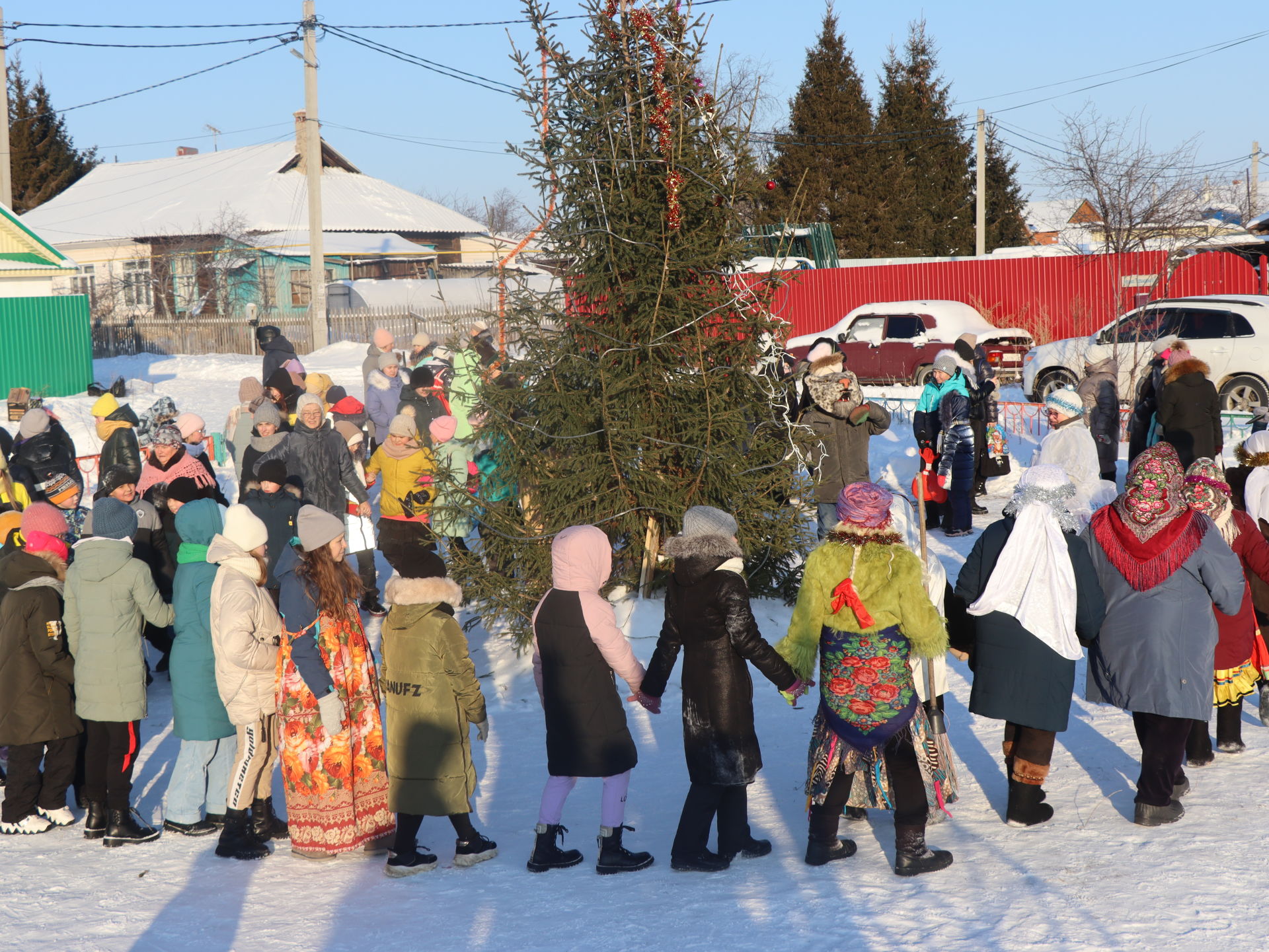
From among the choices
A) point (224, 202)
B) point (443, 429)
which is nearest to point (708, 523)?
point (443, 429)

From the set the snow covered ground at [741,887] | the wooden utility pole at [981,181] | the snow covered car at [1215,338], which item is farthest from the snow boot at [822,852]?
the wooden utility pole at [981,181]

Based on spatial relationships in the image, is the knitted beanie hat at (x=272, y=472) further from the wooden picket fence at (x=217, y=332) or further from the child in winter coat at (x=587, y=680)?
the wooden picket fence at (x=217, y=332)

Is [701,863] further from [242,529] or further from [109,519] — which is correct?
[109,519]

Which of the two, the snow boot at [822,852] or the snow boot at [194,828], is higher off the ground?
the snow boot at [822,852]

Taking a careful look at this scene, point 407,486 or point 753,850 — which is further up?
point 407,486

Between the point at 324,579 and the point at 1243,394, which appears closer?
the point at 324,579

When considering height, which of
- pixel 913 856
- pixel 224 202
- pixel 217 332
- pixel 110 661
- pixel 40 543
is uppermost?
pixel 224 202

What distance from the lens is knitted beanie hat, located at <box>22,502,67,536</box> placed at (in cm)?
553

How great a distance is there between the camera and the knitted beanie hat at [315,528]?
4.78 metres

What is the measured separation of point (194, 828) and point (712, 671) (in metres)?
2.58

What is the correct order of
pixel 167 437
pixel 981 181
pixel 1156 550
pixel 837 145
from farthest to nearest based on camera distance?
pixel 837 145 < pixel 981 181 < pixel 167 437 < pixel 1156 550

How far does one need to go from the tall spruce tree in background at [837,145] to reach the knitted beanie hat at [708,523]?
121 ft

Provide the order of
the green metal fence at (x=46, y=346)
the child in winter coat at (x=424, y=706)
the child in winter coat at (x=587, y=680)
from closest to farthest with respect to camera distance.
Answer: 1. the child in winter coat at (x=587, y=680)
2. the child in winter coat at (x=424, y=706)
3. the green metal fence at (x=46, y=346)

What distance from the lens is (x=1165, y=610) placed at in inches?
190
